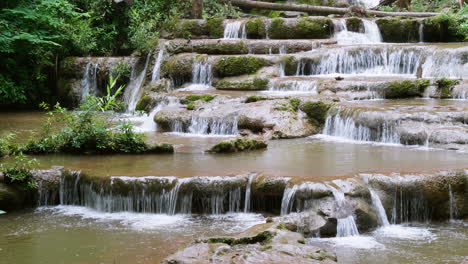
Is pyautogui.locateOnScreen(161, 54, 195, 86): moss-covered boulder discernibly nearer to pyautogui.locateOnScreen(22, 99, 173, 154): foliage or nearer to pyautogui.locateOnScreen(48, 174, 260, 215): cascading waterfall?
pyautogui.locateOnScreen(22, 99, 173, 154): foliage

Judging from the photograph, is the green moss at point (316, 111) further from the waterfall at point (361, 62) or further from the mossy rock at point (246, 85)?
the waterfall at point (361, 62)

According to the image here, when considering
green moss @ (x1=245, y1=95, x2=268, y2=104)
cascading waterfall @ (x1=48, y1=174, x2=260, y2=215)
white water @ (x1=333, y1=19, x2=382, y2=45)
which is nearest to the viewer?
cascading waterfall @ (x1=48, y1=174, x2=260, y2=215)

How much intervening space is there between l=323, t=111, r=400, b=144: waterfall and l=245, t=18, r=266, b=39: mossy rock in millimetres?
7466

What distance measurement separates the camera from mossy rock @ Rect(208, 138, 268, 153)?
35.4 ft

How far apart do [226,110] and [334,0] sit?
43.5 feet

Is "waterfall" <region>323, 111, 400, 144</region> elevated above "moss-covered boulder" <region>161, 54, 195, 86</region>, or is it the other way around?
"moss-covered boulder" <region>161, 54, 195, 86</region>

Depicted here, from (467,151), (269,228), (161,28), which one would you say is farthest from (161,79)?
(269,228)

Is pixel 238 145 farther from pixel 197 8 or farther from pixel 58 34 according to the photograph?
pixel 197 8

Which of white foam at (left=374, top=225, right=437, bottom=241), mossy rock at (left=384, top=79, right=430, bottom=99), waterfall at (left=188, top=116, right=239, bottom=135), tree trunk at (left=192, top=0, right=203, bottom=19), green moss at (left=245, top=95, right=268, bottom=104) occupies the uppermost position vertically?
tree trunk at (left=192, top=0, right=203, bottom=19)

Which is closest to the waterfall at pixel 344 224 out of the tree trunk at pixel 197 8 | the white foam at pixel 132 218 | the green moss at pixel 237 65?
the white foam at pixel 132 218

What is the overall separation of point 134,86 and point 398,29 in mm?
8232

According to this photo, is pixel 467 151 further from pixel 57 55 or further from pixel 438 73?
pixel 57 55

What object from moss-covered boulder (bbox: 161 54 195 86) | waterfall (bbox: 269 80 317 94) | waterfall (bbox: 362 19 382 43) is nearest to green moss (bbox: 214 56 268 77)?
moss-covered boulder (bbox: 161 54 195 86)

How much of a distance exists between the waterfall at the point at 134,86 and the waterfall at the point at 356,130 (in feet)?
22.1
